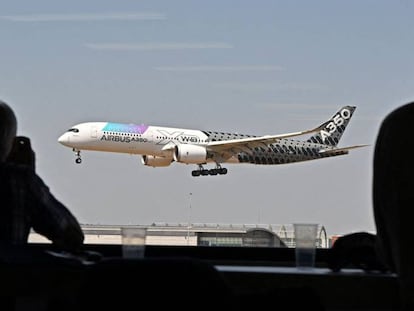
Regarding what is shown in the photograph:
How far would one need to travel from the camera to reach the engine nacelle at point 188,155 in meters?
17.6

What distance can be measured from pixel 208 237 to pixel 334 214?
3.20 ft

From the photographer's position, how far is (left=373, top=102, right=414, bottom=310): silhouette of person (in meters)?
1.14

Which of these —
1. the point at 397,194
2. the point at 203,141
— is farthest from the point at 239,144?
the point at 397,194

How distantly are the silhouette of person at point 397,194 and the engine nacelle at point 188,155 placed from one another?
52.6 feet

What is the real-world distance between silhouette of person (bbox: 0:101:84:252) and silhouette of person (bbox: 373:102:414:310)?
520 mm

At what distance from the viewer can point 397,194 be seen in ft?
3.76

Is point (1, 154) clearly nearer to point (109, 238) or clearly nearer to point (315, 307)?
point (315, 307)

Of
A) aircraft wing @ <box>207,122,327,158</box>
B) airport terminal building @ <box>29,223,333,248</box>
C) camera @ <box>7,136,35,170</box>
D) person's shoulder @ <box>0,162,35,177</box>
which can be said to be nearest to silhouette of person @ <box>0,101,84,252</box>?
person's shoulder @ <box>0,162,35,177</box>

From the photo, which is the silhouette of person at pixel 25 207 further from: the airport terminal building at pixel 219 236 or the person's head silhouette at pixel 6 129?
the airport terminal building at pixel 219 236

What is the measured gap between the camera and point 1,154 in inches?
53.7

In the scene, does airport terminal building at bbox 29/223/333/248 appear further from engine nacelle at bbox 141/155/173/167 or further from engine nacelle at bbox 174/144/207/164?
engine nacelle at bbox 174/144/207/164

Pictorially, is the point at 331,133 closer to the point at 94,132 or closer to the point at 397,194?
the point at 94,132

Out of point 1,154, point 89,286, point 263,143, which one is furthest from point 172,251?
point 263,143

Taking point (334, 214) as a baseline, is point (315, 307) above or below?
below
